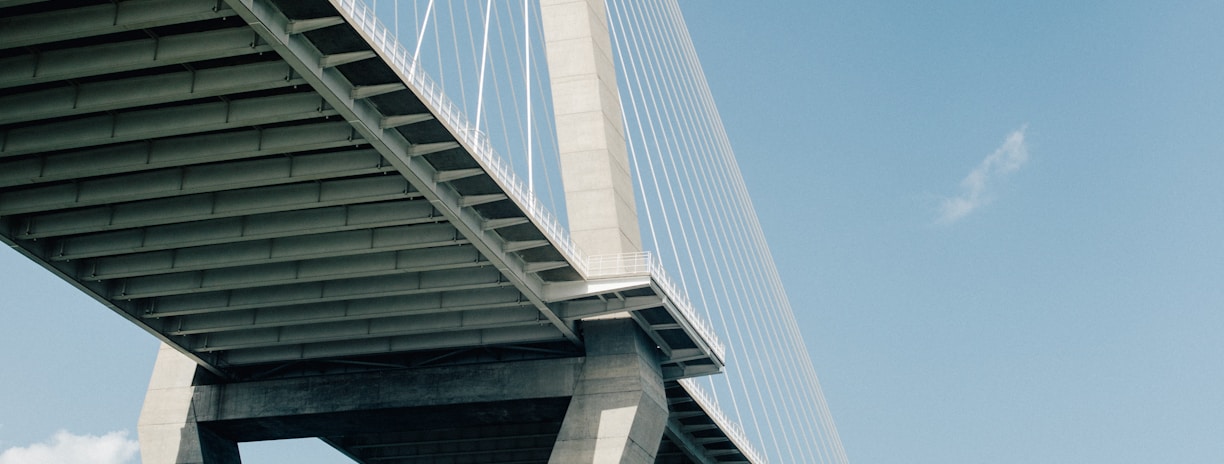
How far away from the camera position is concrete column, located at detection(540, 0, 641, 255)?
37.4 m

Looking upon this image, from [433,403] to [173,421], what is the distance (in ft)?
26.4

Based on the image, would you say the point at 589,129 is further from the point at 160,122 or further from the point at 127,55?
the point at 127,55

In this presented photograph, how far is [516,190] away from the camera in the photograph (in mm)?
32438

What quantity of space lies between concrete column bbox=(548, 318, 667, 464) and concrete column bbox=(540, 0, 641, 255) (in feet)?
8.88

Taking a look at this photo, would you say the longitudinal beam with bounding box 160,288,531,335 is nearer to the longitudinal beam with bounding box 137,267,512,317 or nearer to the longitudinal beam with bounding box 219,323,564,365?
the longitudinal beam with bounding box 137,267,512,317

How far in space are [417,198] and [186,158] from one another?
5482mm

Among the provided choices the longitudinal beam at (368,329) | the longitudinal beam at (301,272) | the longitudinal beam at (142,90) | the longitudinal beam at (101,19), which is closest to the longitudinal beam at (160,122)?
the longitudinal beam at (142,90)

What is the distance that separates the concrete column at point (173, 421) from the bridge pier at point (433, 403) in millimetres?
30

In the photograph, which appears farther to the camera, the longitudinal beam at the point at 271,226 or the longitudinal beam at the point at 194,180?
the longitudinal beam at the point at 271,226

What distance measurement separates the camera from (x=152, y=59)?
25172mm

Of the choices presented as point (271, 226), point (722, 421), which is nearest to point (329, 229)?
point (271, 226)

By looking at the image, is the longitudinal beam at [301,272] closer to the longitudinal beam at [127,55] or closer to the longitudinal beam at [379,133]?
the longitudinal beam at [379,133]

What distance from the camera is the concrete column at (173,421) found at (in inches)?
1583

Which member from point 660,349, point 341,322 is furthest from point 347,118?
point 660,349
